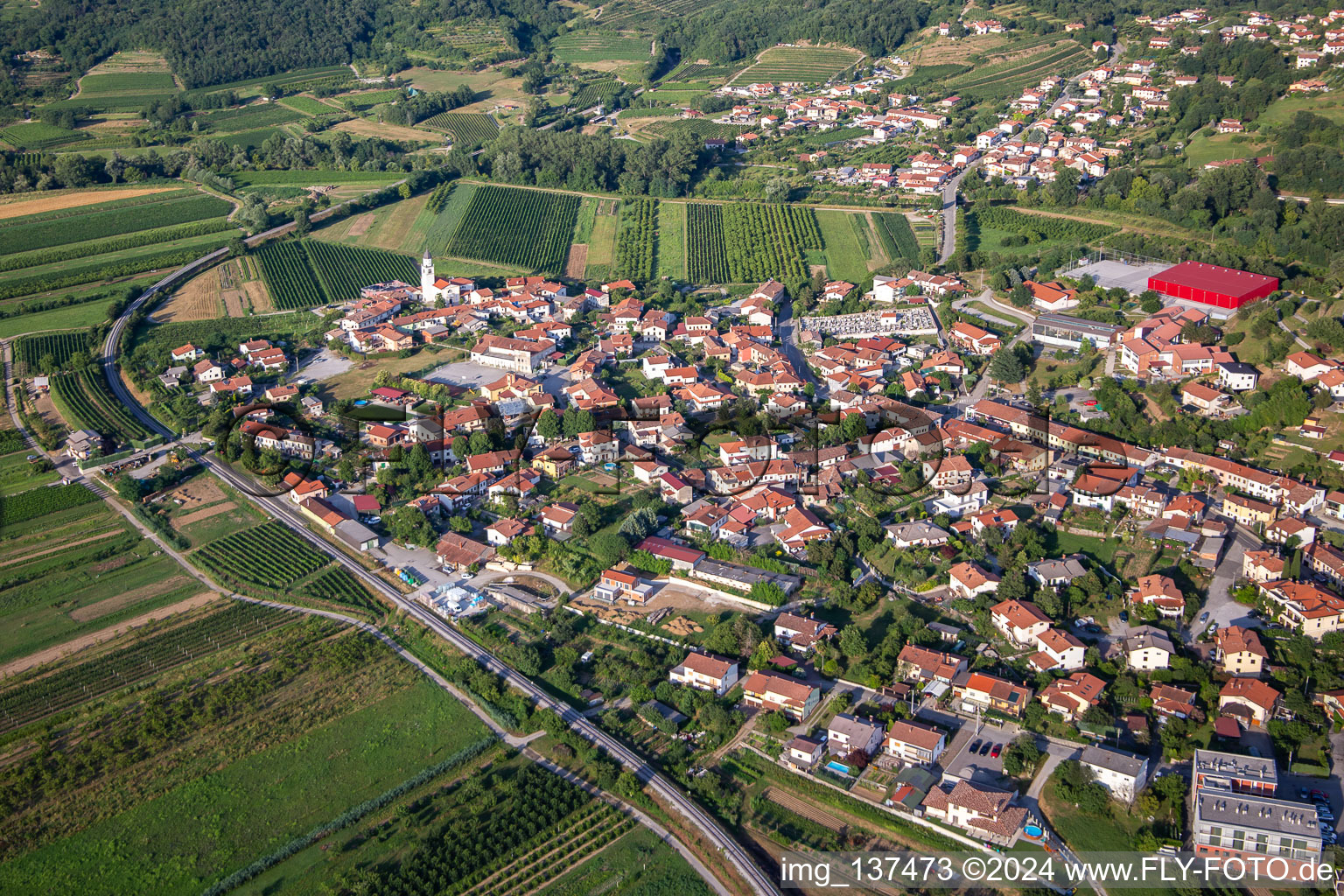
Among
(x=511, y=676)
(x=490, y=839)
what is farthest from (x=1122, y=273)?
(x=490, y=839)

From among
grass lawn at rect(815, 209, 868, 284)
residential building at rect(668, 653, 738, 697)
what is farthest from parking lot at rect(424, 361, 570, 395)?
residential building at rect(668, 653, 738, 697)

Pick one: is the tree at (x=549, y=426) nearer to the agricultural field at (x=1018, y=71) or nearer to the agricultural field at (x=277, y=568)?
the agricultural field at (x=277, y=568)

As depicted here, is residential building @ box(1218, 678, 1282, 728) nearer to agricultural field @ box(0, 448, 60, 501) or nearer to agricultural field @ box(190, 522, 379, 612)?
agricultural field @ box(190, 522, 379, 612)

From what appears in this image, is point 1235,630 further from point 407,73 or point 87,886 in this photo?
point 407,73

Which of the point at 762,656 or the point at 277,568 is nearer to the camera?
the point at 762,656

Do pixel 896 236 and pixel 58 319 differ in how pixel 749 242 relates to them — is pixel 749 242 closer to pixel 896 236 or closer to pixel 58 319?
pixel 896 236
